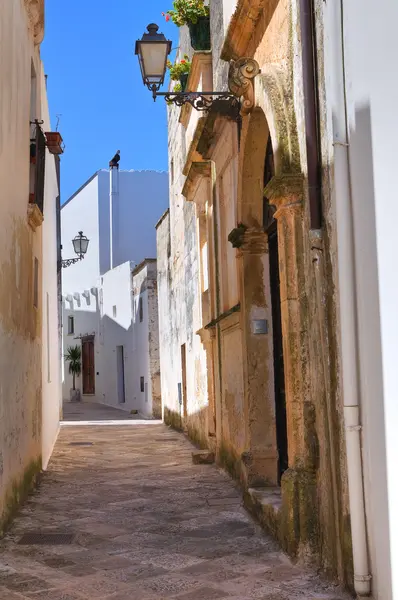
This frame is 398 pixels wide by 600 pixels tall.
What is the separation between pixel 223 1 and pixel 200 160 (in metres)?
2.28

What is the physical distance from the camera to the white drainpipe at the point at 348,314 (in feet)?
13.5

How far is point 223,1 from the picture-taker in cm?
901

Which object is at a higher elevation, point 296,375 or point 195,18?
point 195,18

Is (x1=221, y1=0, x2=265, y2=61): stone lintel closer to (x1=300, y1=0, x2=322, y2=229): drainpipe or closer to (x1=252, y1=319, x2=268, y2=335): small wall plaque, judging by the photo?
(x1=300, y1=0, x2=322, y2=229): drainpipe

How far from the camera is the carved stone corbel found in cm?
633

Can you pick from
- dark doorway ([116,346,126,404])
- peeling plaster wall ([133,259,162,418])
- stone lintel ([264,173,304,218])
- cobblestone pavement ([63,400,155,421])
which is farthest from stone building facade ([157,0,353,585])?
dark doorway ([116,346,126,404])

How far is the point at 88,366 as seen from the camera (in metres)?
34.0

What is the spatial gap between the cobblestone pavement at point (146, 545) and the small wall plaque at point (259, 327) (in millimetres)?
1674

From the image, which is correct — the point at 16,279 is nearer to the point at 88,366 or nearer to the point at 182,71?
the point at 182,71

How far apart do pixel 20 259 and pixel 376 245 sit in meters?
4.60

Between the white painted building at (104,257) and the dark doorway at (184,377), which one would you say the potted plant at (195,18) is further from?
the white painted building at (104,257)

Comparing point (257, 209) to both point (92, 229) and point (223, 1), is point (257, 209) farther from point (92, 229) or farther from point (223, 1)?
point (92, 229)

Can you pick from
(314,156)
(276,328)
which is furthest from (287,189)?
(276,328)

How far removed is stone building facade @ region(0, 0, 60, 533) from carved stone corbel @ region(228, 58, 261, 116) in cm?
192
